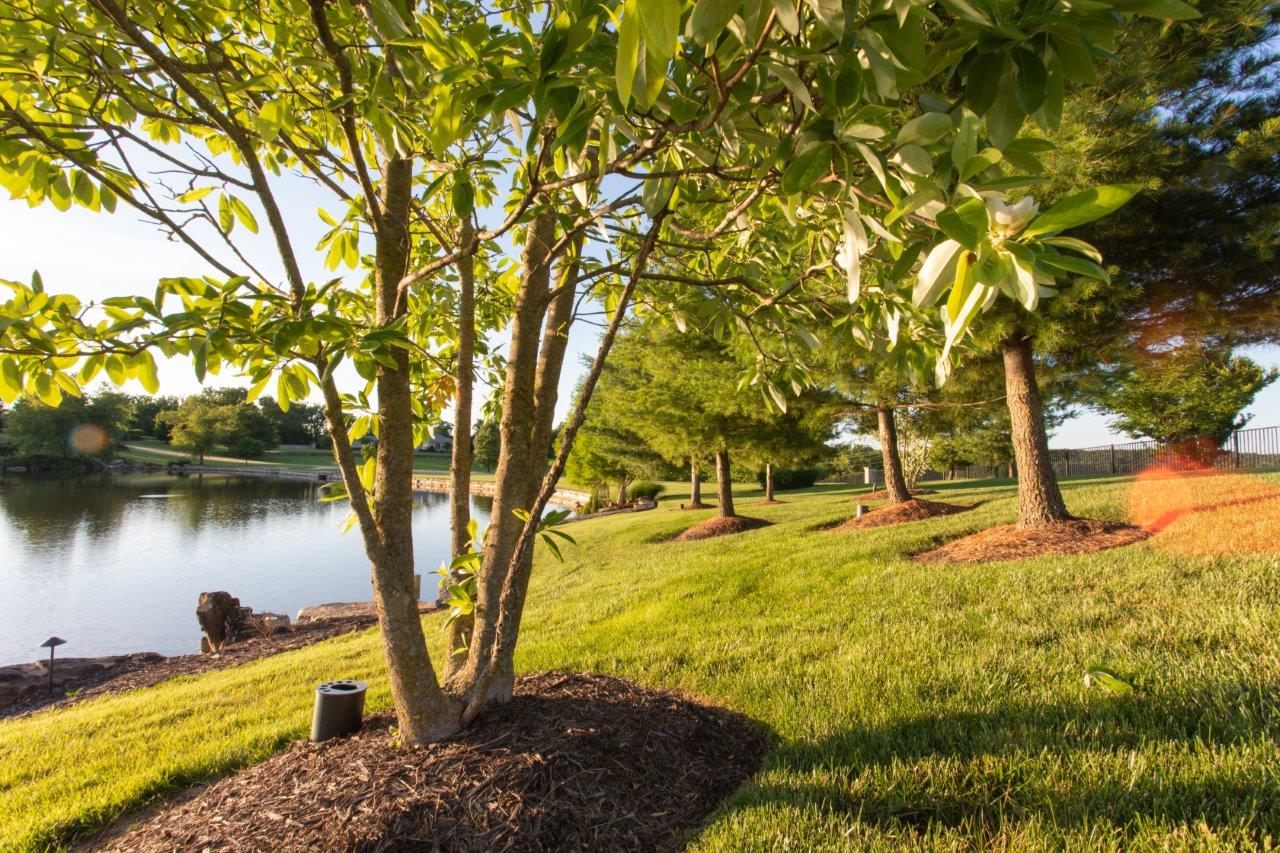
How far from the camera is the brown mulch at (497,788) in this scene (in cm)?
211

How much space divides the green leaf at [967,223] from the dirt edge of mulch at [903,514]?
371 inches

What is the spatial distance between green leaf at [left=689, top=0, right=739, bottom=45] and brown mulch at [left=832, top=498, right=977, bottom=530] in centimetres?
956

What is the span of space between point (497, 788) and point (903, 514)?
30.4 ft

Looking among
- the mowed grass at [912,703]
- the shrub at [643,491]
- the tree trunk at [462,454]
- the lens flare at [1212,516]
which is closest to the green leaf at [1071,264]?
the mowed grass at [912,703]

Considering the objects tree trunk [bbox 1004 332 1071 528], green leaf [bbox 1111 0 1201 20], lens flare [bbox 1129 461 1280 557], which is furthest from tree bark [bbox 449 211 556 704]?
tree trunk [bbox 1004 332 1071 528]

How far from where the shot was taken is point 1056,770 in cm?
220

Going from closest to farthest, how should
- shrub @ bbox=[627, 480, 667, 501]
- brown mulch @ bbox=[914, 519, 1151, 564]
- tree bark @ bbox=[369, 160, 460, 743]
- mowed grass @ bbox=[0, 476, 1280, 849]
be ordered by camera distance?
mowed grass @ bbox=[0, 476, 1280, 849] < tree bark @ bbox=[369, 160, 460, 743] < brown mulch @ bbox=[914, 519, 1151, 564] < shrub @ bbox=[627, 480, 667, 501]

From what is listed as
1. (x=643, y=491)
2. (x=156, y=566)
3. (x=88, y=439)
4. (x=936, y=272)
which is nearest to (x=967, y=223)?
(x=936, y=272)

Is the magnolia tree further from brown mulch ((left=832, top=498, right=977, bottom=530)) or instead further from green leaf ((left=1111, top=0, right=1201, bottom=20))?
brown mulch ((left=832, top=498, right=977, bottom=530))

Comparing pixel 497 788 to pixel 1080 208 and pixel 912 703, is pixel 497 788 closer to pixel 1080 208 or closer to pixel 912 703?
pixel 912 703

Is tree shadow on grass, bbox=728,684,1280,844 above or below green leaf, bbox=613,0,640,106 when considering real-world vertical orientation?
below

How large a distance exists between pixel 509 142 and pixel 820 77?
87.6 inches

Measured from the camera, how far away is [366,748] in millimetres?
2631

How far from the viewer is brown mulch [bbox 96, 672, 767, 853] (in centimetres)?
211
